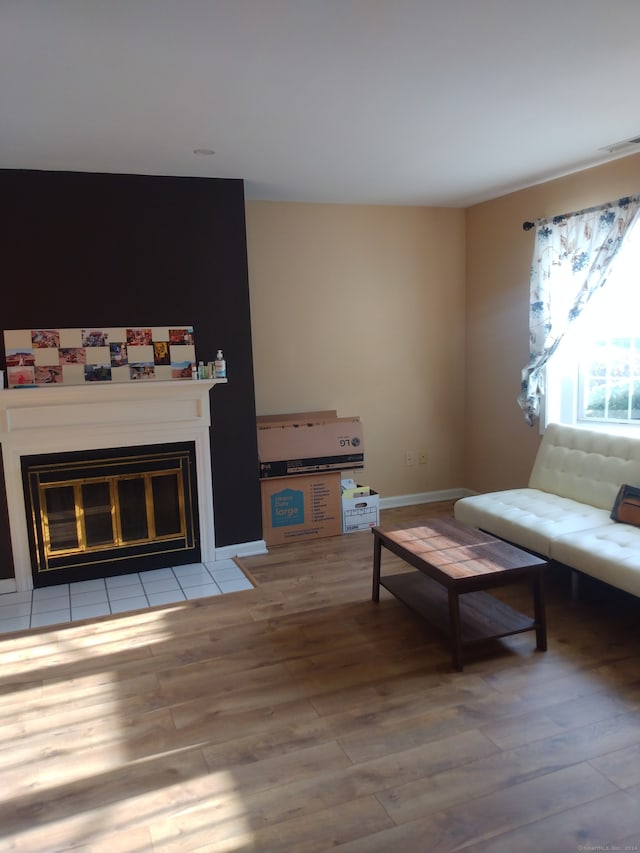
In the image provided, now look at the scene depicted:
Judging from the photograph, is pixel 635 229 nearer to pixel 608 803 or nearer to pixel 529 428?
pixel 529 428

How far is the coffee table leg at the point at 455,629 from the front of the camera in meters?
2.58

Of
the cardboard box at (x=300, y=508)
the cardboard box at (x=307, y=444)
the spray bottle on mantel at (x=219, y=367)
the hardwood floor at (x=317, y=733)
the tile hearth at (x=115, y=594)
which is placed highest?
the spray bottle on mantel at (x=219, y=367)

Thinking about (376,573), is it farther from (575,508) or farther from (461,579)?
(575,508)

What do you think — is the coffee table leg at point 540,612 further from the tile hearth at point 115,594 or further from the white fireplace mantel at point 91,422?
the white fireplace mantel at point 91,422

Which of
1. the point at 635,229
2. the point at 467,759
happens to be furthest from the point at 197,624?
the point at 635,229

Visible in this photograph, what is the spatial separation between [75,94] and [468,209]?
339 centimetres

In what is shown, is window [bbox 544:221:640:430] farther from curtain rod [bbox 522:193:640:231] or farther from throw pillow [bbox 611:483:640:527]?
throw pillow [bbox 611:483:640:527]

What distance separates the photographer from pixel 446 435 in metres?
5.19

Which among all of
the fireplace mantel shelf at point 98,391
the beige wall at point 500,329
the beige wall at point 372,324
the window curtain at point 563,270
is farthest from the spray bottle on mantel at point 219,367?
the beige wall at point 500,329

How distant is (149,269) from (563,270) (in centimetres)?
266

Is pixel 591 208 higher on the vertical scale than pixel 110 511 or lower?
higher

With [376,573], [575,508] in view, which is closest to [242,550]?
[376,573]

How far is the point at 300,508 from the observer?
14.2ft

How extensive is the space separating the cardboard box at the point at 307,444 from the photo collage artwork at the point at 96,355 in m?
0.75
